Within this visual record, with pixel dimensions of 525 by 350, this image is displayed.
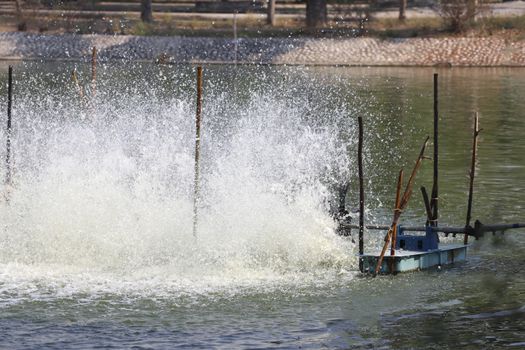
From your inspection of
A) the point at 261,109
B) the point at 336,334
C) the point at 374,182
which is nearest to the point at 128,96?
the point at 261,109

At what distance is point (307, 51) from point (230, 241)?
→ 4529 cm

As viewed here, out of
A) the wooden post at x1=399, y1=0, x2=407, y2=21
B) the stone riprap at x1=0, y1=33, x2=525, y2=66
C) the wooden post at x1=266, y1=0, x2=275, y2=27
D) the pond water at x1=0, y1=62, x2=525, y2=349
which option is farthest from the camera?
the wooden post at x1=399, y1=0, x2=407, y2=21

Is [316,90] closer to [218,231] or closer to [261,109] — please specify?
[261,109]

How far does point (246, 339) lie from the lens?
826 inches

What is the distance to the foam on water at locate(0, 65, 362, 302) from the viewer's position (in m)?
24.8

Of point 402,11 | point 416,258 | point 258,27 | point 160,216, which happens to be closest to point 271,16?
point 258,27

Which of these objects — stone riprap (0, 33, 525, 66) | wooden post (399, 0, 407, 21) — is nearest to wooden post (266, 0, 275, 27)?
stone riprap (0, 33, 525, 66)

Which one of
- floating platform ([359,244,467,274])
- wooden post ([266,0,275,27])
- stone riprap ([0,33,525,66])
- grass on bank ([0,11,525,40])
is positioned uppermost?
wooden post ([266,0,275,27])

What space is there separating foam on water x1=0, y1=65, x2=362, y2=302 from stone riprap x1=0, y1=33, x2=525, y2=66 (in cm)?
3441

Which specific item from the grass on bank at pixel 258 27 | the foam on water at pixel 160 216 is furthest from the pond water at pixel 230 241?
the grass on bank at pixel 258 27

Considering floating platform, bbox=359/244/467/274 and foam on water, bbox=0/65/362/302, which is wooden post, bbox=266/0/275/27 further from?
floating platform, bbox=359/244/467/274

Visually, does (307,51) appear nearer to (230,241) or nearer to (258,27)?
(258,27)

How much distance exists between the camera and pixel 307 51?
7138 cm

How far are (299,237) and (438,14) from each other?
51.3 metres
